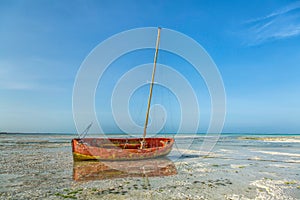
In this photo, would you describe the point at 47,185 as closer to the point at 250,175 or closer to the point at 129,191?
the point at 129,191

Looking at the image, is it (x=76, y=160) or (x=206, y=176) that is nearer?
(x=206, y=176)

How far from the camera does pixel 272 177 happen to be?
47.4 ft

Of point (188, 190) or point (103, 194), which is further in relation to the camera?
point (188, 190)

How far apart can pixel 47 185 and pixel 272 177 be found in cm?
1310

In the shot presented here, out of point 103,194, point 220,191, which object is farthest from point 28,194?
point 220,191

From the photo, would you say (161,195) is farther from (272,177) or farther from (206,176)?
(272,177)

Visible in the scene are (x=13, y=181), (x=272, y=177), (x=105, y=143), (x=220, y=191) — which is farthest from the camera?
(x=105, y=143)

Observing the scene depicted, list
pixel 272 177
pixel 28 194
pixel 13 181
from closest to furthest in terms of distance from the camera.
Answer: pixel 28 194 → pixel 13 181 → pixel 272 177

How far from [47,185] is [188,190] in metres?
7.14

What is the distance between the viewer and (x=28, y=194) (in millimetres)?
10305

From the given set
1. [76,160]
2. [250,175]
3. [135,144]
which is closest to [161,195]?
[250,175]

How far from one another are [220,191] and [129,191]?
14.2 feet

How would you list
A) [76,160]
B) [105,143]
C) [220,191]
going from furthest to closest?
A: [105,143], [76,160], [220,191]

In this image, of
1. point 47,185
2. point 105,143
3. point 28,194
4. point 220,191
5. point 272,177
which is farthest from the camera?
point 105,143
